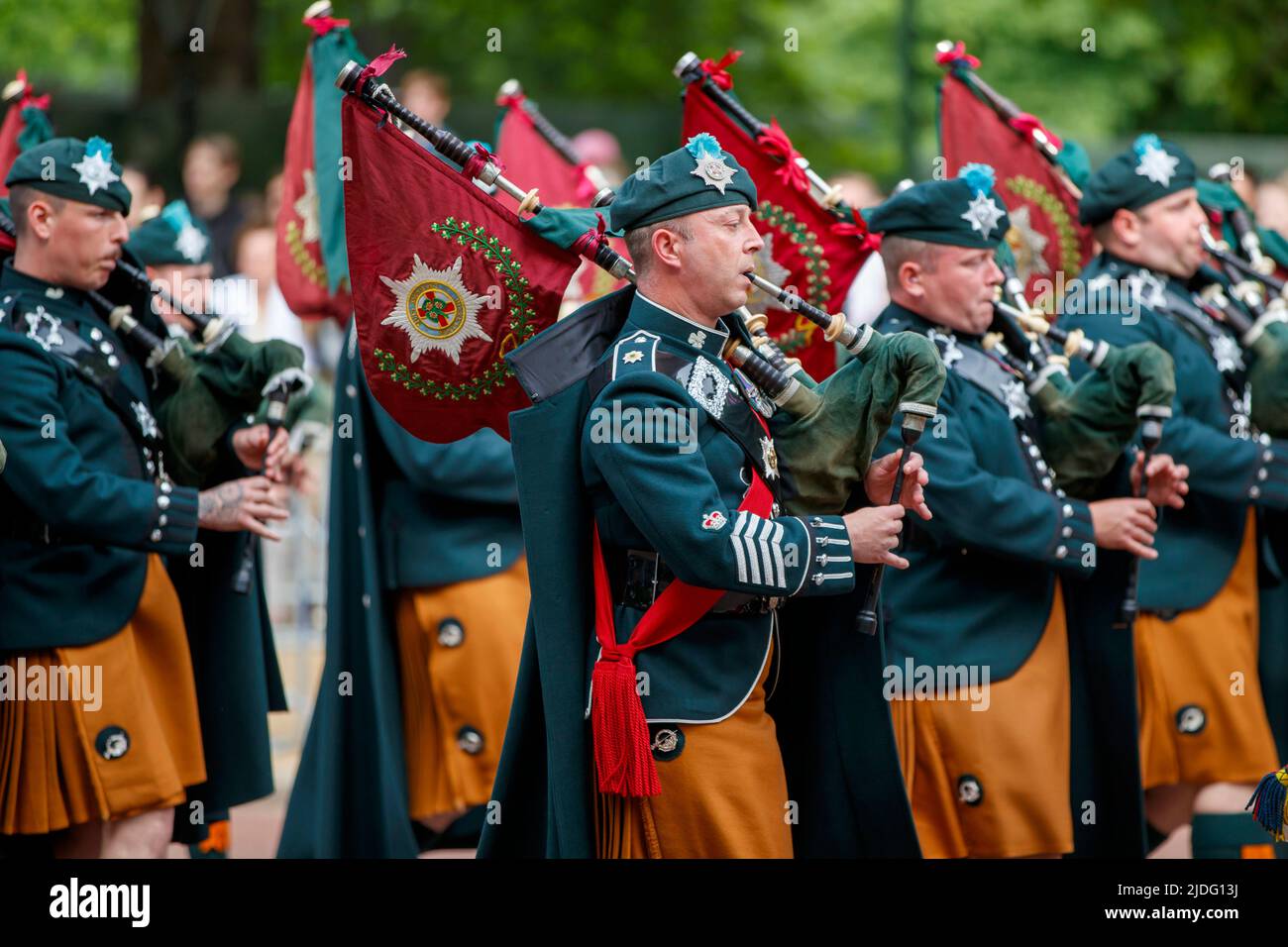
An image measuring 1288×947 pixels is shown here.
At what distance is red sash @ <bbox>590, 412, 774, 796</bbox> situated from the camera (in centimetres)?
435

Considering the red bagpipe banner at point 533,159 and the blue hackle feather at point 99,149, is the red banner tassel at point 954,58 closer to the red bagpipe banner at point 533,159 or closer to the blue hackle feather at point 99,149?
the red bagpipe banner at point 533,159

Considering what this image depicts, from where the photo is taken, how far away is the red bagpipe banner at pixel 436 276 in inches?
191

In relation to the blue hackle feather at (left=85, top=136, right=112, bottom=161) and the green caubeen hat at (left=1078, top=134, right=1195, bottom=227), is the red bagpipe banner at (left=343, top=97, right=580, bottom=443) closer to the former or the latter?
the blue hackle feather at (left=85, top=136, right=112, bottom=161)

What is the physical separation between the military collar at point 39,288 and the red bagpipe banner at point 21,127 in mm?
1049

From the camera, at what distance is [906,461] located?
4578 millimetres

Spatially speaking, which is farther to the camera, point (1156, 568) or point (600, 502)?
point (1156, 568)

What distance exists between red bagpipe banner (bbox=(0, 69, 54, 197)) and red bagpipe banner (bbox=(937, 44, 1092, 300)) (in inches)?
117

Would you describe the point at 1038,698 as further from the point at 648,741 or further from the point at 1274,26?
the point at 1274,26

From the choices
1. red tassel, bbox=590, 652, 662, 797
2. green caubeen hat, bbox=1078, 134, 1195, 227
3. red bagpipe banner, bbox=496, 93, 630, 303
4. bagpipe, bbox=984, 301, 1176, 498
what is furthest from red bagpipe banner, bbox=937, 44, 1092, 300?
red tassel, bbox=590, 652, 662, 797

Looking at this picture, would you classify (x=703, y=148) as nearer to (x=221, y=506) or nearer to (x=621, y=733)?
(x=621, y=733)

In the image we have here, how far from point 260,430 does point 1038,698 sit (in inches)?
90.5

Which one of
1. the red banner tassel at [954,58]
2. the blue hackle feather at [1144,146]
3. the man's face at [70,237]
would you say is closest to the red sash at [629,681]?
the man's face at [70,237]

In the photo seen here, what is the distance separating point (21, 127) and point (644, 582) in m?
3.25
